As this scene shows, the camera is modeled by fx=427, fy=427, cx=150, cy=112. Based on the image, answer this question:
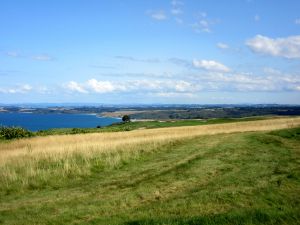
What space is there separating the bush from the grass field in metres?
11.2

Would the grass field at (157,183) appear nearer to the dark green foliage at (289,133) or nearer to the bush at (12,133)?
the dark green foliage at (289,133)

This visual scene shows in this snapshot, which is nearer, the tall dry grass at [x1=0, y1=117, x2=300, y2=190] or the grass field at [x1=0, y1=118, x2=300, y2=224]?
the grass field at [x1=0, y1=118, x2=300, y2=224]

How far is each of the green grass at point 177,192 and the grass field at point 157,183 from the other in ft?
0.09

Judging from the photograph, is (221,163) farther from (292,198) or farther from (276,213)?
(276,213)

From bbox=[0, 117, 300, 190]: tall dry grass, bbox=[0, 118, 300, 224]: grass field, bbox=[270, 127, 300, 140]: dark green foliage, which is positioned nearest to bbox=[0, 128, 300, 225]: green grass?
bbox=[0, 118, 300, 224]: grass field

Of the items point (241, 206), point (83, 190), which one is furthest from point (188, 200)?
point (83, 190)

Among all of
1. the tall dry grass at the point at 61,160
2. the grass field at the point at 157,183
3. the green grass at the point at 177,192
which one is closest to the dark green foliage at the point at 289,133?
the grass field at the point at 157,183

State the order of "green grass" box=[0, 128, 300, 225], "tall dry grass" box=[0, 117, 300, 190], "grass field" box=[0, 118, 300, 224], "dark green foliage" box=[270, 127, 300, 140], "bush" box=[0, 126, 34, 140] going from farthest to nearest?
1. "bush" box=[0, 126, 34, 140]
2. "dark green foliage" box=[270, 127, 300, 140]
3. "tall dry grass" box=[0, 117, 300, 190]
4. "grass field" box=[0, 118, 300, 224]
5. "green grass" box=[0, 128, 300, 225]

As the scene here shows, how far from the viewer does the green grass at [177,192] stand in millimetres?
10828

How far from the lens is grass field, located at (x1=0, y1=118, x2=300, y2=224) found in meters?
11.2

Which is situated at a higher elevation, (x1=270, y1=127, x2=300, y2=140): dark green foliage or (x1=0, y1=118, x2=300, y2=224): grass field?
(x1=270, y1=127, x2=300, y2=140): dark green foliage

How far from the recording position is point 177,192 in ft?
46.4

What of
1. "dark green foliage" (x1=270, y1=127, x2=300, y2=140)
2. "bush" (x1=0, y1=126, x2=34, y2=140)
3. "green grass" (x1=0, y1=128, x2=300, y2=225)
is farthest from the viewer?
"bush" (x1=0, y1=126, x2=34, y2=140)

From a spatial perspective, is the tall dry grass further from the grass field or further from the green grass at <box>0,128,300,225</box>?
the green grass at <box>0,128,300,225</box>
